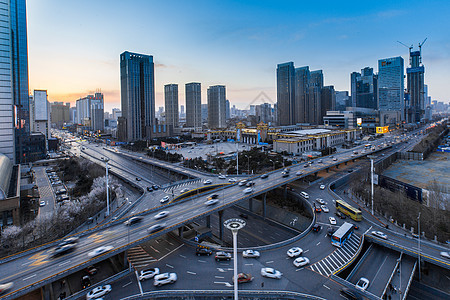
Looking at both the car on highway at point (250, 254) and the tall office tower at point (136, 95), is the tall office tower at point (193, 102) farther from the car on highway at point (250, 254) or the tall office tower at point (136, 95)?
the car on highway at point (250, 254)

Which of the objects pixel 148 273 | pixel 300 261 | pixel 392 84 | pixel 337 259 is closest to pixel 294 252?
pixel 300 261

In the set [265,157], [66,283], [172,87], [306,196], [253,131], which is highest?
[172,87]

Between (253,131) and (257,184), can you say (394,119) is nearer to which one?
(253,131)

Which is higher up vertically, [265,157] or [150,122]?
[150,122]

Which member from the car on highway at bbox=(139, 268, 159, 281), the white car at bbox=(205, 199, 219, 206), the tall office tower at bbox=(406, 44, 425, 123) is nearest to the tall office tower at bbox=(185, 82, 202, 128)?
the white car at bbox=(205, 199, 219, 206)

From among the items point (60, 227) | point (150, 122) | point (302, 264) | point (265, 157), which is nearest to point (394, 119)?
point (265, 157)

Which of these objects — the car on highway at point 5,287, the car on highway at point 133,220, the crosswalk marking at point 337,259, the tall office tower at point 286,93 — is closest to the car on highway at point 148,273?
the car on highway at point 133,220

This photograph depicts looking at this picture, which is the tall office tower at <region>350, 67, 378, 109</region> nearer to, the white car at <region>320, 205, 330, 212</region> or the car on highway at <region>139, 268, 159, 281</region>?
the white car at <region>320, 205, 330, 212</region>
